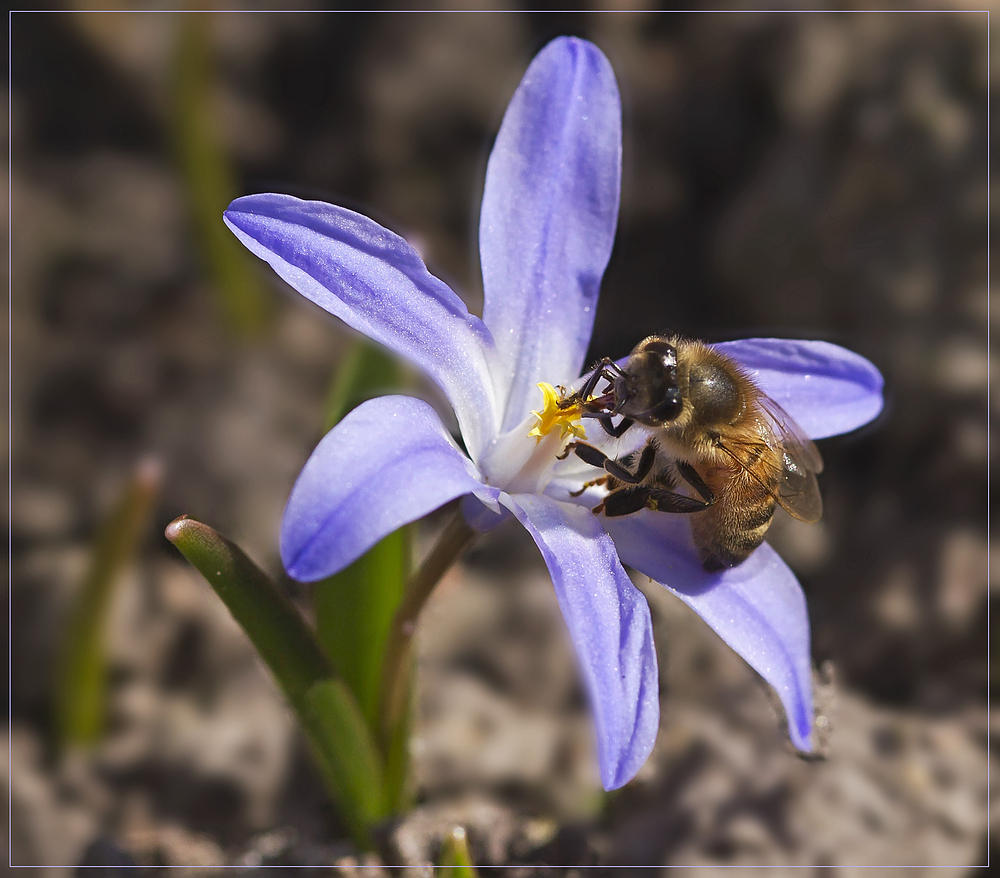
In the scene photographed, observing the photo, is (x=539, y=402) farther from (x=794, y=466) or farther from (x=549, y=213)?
(x=794, y=466)

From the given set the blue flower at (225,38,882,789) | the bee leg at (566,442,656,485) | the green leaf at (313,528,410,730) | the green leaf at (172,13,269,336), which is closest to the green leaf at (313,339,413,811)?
the green leaf at (313,528,410,730)

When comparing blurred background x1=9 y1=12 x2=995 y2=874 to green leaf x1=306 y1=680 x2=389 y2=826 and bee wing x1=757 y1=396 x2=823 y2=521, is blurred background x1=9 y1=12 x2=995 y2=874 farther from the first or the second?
bee wing x1=757 y1=396 x2=823 y2=521

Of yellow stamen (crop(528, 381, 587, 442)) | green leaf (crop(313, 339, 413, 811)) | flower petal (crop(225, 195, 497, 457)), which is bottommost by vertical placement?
green leaf (crop(313, 339, 413, 811))

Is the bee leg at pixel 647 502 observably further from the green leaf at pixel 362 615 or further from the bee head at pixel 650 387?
the green leaf at pixel 362 615

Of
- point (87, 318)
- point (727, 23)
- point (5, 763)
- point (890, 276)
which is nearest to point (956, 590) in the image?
point (890, 276)

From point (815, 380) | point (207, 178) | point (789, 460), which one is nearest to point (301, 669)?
point (789, 460)

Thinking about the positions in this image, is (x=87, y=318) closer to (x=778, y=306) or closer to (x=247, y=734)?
(x=247, y=734)
